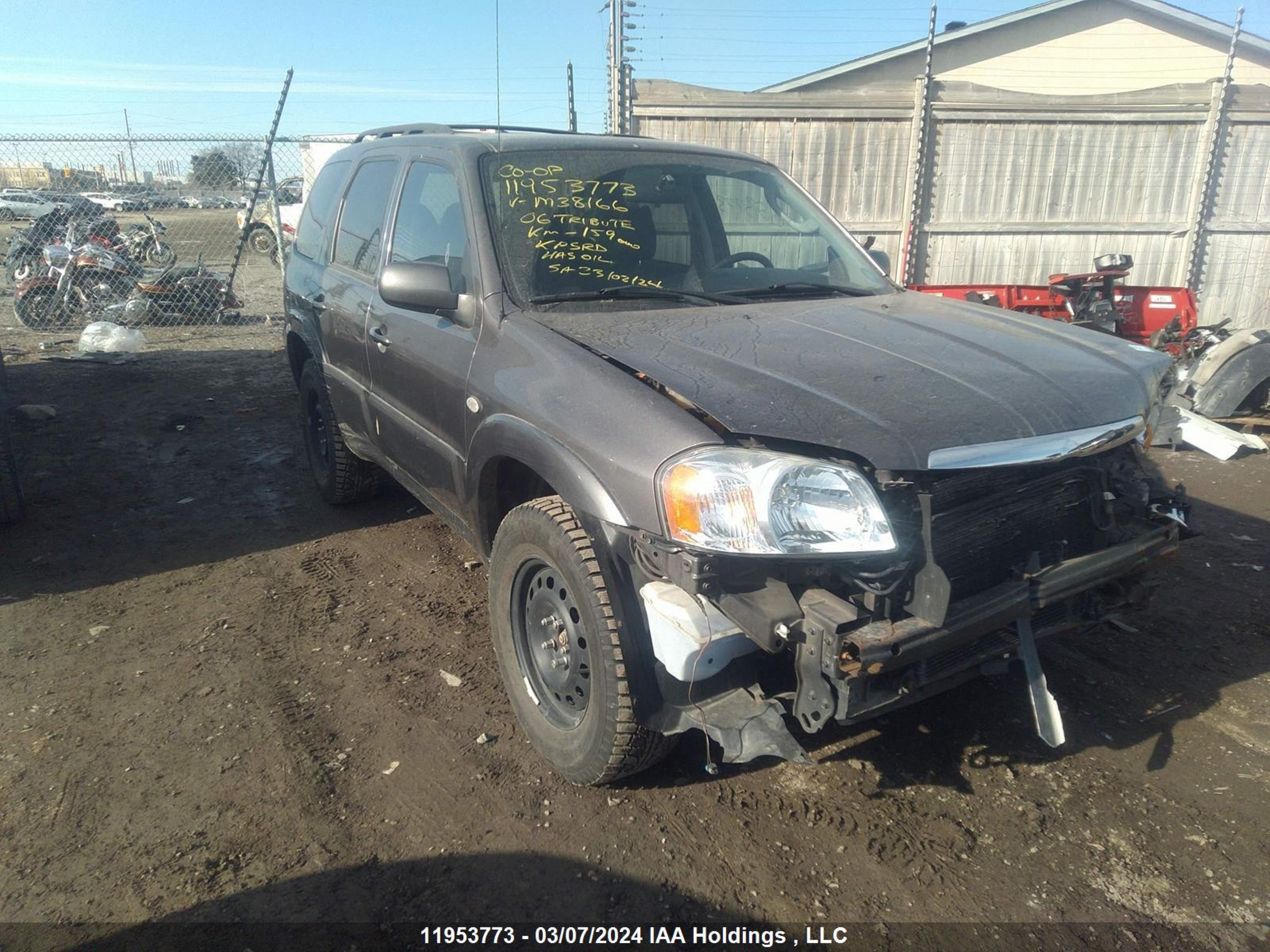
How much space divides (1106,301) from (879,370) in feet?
19.7

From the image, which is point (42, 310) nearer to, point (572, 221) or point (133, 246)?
point (133, 246)

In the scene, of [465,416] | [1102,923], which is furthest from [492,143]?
[1102,923]

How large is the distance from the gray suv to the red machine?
424 centimetres

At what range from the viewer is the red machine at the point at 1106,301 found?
7207 millimetres

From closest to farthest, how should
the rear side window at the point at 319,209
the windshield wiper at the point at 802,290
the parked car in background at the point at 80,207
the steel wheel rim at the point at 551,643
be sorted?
1. the steel wheel rim at the point at 551,643
2. the windshield wiper at the point at 802,290
3. the rear side window at the point at 319,209
4. the parked car in background at the point at 80,207

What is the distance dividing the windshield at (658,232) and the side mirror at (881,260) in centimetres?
12

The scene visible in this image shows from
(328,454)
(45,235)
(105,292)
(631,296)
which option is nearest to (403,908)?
(631,296)

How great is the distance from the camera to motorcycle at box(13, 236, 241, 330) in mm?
10648

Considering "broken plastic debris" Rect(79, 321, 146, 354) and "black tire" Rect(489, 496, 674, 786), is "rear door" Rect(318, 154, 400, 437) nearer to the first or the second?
"black tire" Rect(489, 496, 674, 786)

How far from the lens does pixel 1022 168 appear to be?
944cm

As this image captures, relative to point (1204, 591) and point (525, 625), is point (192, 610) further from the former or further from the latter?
point (1204, 591)

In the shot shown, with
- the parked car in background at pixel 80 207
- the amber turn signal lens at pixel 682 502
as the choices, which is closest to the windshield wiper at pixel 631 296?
the amber turn signal lens at pixel 682 502

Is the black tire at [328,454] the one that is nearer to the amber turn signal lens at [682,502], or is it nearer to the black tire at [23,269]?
the amber turn signal lens at [682,502]

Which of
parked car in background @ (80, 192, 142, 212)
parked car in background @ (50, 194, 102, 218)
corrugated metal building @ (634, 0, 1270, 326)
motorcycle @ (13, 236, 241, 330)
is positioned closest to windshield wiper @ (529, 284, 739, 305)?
corrugated metal building @ (634, 0, 1270, 326)
